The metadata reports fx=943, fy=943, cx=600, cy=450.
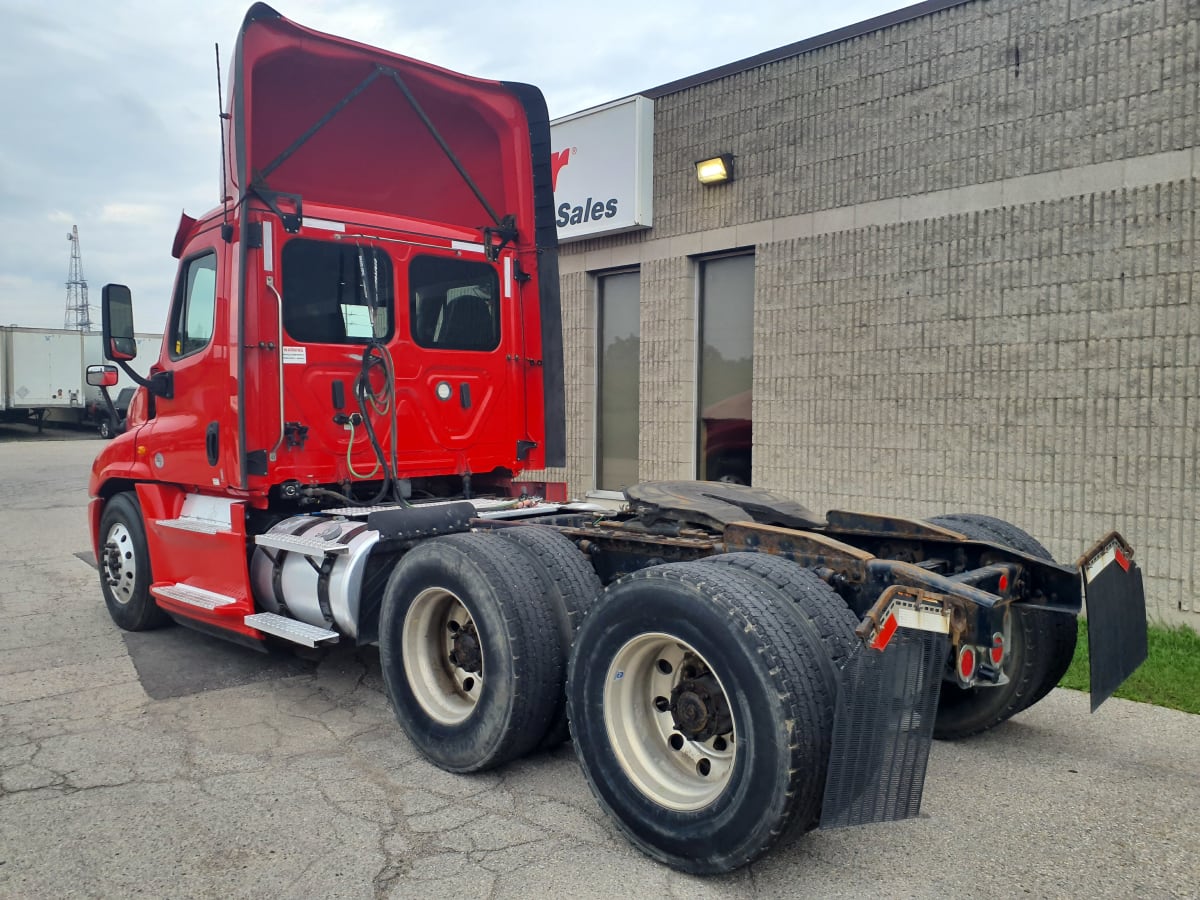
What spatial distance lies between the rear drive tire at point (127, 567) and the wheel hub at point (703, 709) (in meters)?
4.53

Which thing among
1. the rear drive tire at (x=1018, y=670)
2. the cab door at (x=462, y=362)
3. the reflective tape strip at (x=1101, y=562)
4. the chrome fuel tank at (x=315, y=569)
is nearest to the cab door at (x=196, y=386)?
the chrome fuel tank at (x=315, y=569)

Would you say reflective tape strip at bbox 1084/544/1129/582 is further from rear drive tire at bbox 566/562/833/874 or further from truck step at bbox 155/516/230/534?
truck step at bbox 155/516/230/534

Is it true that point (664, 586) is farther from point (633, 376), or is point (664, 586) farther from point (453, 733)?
point (633, 376)

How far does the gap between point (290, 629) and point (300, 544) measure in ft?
1.47

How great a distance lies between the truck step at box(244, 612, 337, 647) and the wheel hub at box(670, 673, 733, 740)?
2.23 m

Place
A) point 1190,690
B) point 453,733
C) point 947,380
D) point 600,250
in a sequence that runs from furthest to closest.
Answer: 1. point 600,250
2. point 947,380
3. point 1190,690
4. point 453,733

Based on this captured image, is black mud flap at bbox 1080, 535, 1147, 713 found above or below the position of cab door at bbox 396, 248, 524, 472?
below

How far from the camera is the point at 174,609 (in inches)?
236

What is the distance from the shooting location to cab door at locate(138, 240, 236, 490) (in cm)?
547

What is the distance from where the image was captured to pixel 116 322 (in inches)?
235

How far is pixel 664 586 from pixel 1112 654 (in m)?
1.79

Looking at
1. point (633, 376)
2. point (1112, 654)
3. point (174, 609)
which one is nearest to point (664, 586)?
point (1112, 654)

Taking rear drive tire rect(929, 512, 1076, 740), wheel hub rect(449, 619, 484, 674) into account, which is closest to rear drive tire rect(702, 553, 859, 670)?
rear drive tire rect(929, 512, 1076, 740)

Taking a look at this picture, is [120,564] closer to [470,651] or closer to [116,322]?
[116,322]
